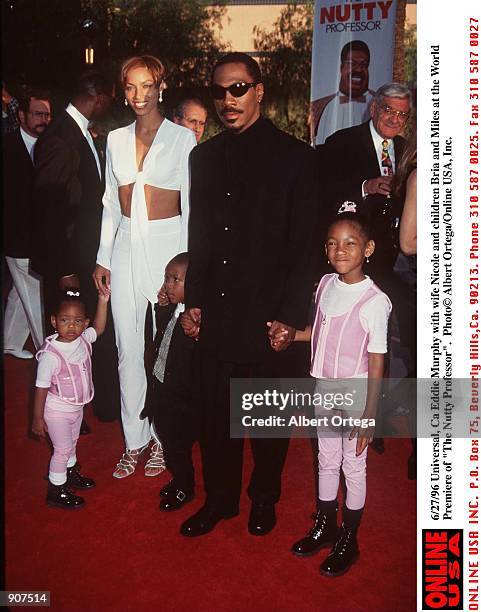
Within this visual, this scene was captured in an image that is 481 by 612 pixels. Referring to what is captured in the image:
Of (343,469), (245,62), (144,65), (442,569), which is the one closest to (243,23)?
(144,65)

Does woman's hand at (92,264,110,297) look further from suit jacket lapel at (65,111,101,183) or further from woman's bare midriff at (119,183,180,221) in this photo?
suit jacket lapel at (65,111,101,183)

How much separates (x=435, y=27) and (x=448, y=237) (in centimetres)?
60

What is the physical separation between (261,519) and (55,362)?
0.95 meters

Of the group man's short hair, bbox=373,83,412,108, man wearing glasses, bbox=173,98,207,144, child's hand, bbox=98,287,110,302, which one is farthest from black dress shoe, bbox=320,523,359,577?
man wearing glasses, bbox=173,98,207,144

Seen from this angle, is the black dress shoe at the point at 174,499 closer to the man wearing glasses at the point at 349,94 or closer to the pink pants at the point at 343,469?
the pink pants at the point at 343,469

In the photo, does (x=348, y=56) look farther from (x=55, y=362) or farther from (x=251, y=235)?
(x=55, y=362)

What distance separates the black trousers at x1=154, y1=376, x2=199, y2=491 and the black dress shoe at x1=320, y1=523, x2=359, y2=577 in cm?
65

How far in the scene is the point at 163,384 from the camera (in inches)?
104

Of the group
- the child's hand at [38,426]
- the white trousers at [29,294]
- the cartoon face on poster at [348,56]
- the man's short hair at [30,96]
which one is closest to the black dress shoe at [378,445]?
the child's hand at [38,426]

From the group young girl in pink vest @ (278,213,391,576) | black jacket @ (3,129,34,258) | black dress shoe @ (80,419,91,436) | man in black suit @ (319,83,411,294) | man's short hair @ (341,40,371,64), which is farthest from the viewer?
man's short hair @ (341,40,371,64)

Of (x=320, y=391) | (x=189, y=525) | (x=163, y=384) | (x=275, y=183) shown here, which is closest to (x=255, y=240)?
(x=275, y=183)

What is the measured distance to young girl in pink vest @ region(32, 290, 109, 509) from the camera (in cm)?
252

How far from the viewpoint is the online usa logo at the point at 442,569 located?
1.90 metres

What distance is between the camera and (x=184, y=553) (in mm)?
2264
